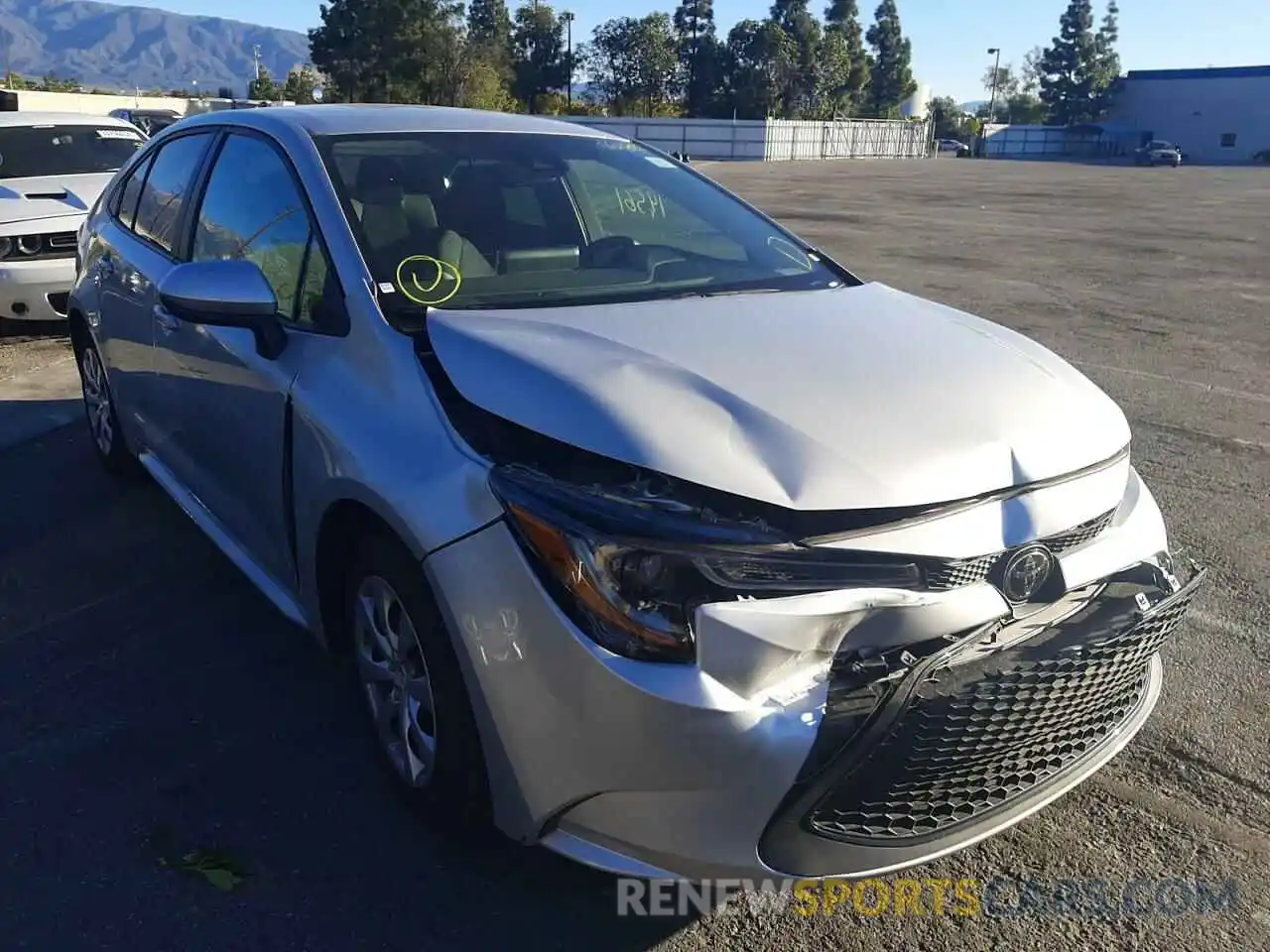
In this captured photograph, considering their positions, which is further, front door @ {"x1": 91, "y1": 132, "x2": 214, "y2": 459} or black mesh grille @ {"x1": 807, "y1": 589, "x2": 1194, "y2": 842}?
front door @ {"x1": 91, "y1": 132, "x2": 214, "y2": 459}

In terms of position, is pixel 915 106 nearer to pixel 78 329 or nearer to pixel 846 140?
pixel 846 140

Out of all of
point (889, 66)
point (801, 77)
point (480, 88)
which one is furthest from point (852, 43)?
point (480, 88)

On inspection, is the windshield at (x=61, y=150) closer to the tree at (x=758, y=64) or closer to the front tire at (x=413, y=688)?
the front tire at (x=413, y=688)

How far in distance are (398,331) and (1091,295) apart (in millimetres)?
9930

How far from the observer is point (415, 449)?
2467mm

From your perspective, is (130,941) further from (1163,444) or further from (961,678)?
(1163,444)

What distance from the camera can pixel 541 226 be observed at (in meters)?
3.51

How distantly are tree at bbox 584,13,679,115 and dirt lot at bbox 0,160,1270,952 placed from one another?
82.1m

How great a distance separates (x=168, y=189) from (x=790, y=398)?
3.05m

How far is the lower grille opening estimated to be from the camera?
2.09m

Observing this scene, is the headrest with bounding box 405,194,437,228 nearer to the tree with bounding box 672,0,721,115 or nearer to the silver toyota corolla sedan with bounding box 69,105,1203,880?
the silver toyota corolla sedan with bounding box 69,105,1203,880

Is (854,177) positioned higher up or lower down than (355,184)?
lower down

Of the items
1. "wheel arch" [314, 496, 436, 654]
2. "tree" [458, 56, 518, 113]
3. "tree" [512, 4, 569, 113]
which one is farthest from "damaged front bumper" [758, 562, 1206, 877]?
"tree" [512, 4, 569, 113]

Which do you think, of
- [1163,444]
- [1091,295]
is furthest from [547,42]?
[1163,444]
